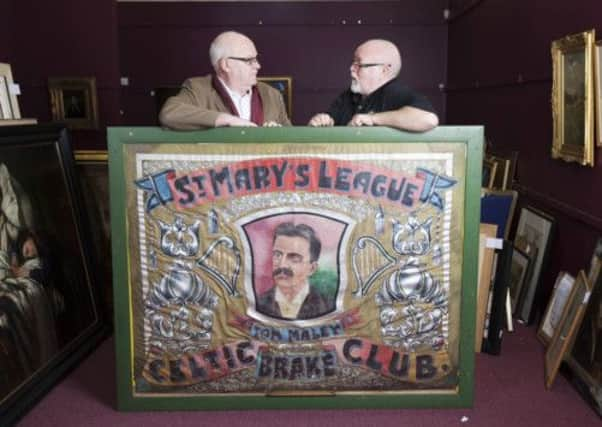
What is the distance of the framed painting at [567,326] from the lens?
11.0 feet

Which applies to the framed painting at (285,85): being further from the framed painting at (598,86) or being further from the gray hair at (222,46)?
the framed painting at (598,86)

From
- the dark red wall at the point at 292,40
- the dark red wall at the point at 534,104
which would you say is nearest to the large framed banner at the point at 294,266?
the dark red wall at the point at 534,104

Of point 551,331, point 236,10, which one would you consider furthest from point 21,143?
point 236,10

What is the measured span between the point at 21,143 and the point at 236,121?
1236mm

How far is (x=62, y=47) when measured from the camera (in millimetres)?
7871

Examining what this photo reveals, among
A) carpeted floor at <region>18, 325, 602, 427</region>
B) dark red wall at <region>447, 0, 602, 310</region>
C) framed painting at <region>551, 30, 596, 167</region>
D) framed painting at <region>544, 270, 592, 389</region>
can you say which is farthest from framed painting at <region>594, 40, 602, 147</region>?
carpeted floor at <region>18, 325, 602, 427</region>

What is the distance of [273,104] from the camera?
12.2ft

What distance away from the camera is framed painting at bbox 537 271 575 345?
3809 mm

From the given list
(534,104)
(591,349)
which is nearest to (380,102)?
(591,349)

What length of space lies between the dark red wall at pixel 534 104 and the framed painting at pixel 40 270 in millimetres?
2786

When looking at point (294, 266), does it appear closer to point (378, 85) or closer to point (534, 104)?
point (378, 85)

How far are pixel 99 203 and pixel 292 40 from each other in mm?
5157

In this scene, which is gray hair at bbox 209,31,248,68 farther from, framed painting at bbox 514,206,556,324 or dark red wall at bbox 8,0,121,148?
dark red wall at bbox 8,0,121,148

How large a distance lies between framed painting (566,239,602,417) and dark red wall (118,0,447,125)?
5.28 m
